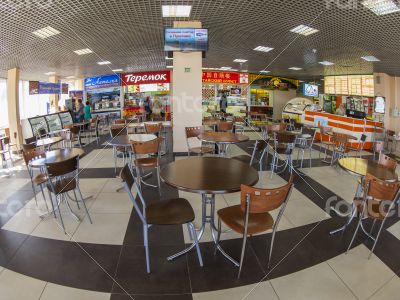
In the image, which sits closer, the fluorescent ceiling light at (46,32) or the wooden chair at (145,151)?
the wooden chair at (145,151)

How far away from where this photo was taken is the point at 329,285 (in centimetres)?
201

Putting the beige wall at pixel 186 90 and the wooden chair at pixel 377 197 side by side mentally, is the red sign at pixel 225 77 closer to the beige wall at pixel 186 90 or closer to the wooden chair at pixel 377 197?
the beige wall at pixel 186 90

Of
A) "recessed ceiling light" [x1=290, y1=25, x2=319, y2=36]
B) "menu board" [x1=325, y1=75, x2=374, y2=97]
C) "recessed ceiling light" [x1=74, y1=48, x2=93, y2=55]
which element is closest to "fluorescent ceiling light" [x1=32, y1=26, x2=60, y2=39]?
"recessed ceiling light" [x1=74, y1=48, x2=93, y2=55]

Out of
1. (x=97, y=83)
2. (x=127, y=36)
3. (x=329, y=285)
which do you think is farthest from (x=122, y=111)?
(x=329, y=285)

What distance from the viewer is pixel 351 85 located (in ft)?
36.3

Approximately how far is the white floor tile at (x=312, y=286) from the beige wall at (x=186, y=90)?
428 centimetres

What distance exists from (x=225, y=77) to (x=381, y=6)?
8831mm

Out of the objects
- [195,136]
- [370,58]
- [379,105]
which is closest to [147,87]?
[195,136]

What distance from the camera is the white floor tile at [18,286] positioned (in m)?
1.89

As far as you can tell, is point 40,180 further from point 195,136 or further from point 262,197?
point 262,197

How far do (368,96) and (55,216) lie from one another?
12226mm

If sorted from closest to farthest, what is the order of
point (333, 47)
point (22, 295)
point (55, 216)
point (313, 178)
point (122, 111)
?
point (22, 295), point (55, 216), point (313, 178), point (333, 47), point (122, 111)

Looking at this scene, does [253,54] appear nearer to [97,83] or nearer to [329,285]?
[329,285]

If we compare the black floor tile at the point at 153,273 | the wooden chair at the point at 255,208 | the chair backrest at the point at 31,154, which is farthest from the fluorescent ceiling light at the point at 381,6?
the chair backrest at the point at 31,154
